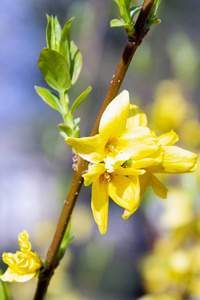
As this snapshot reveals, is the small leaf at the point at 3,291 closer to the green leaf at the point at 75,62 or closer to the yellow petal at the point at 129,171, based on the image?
the yellow petal at the point at 129,171

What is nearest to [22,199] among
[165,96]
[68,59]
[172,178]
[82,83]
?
[82,83]

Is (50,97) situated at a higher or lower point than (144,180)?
higher

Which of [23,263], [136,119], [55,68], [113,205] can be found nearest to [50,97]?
[55,68]

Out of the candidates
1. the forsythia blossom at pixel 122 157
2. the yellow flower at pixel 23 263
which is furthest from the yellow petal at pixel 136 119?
the yellow flower at pixel 23 263

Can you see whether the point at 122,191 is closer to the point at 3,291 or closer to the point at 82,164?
the point at 82,164

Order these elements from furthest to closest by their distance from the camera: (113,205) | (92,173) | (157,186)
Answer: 1. (113,205)
2. (157,186)
3. (92,173)

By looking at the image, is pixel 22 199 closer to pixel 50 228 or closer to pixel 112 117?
pixel 50 228

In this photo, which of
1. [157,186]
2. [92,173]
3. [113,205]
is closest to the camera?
[92,173]
